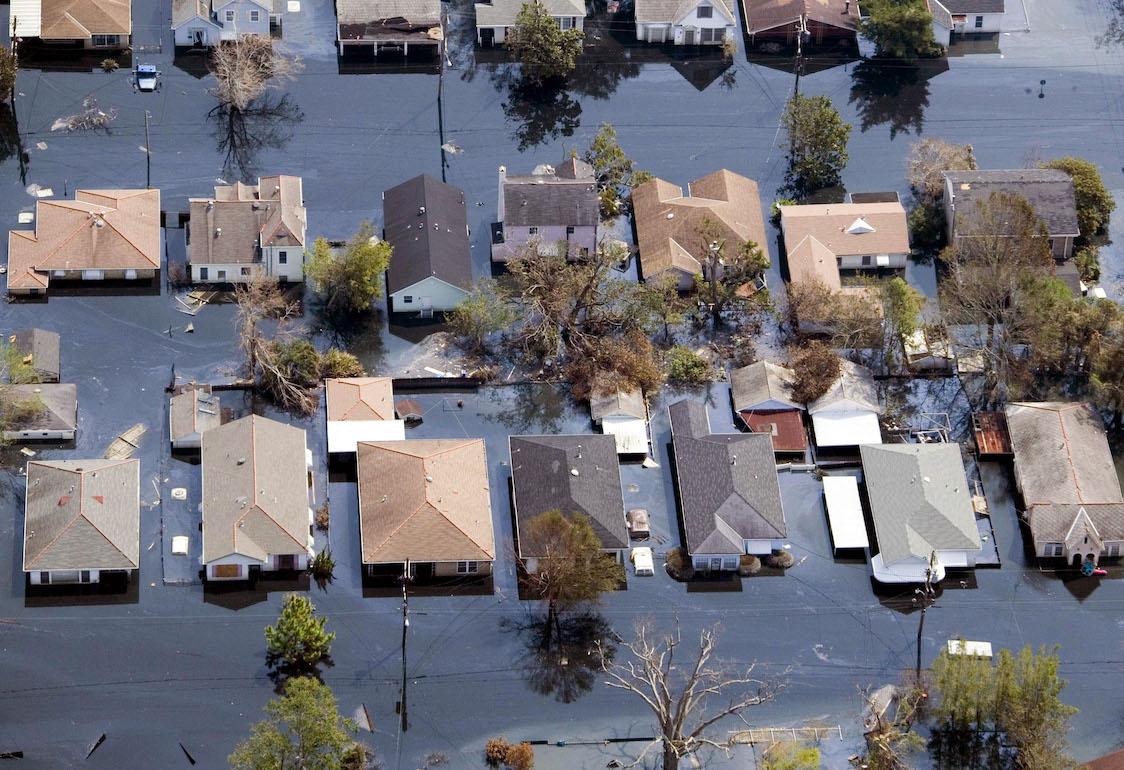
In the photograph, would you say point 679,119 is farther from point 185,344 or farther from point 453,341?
point 185,344

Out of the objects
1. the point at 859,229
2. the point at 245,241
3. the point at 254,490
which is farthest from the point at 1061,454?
the point at 245,241

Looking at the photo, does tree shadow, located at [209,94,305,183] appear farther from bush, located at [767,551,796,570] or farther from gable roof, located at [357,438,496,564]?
bush, located at [767,551,796,570]

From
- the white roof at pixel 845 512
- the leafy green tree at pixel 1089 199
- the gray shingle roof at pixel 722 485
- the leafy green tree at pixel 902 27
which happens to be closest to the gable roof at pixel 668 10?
the leafy green tree at pixel 902 27

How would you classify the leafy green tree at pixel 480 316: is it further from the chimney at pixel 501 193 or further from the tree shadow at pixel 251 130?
the tree shadow at pixel 251 130

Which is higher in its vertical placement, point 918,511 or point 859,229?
point 859,229

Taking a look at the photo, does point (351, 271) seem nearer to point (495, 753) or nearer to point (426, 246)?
point (426, 246)

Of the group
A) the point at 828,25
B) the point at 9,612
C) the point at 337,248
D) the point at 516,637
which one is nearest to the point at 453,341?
the point at 337,248
